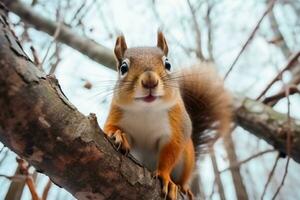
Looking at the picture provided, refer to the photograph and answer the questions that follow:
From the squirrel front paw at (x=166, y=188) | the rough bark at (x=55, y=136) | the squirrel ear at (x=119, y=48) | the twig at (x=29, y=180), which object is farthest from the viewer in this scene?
the squirrel ear at (x=119, y=48)

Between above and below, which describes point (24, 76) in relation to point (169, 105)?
below

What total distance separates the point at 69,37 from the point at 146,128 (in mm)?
942

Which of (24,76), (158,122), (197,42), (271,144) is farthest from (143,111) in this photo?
(197,42)

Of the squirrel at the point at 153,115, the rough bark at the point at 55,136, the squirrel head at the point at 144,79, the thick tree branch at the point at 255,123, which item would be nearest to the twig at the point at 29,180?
the rough bark at the point at 55,136

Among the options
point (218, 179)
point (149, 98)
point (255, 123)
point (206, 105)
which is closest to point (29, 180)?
point (149, 98)

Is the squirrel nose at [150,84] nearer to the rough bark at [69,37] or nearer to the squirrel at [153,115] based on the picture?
the squirrel at [153,115]

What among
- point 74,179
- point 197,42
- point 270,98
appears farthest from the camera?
point 197,42

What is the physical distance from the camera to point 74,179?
87cm

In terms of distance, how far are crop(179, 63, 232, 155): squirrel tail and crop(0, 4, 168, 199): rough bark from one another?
2.58ft

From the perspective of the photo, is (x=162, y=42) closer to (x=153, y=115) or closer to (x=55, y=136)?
(x=153, y=115)

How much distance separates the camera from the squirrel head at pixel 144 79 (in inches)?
45.4

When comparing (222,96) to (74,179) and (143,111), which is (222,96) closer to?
(143,111)

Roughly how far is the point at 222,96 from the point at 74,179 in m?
1.05

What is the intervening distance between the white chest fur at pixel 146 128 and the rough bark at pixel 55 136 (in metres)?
0.30
